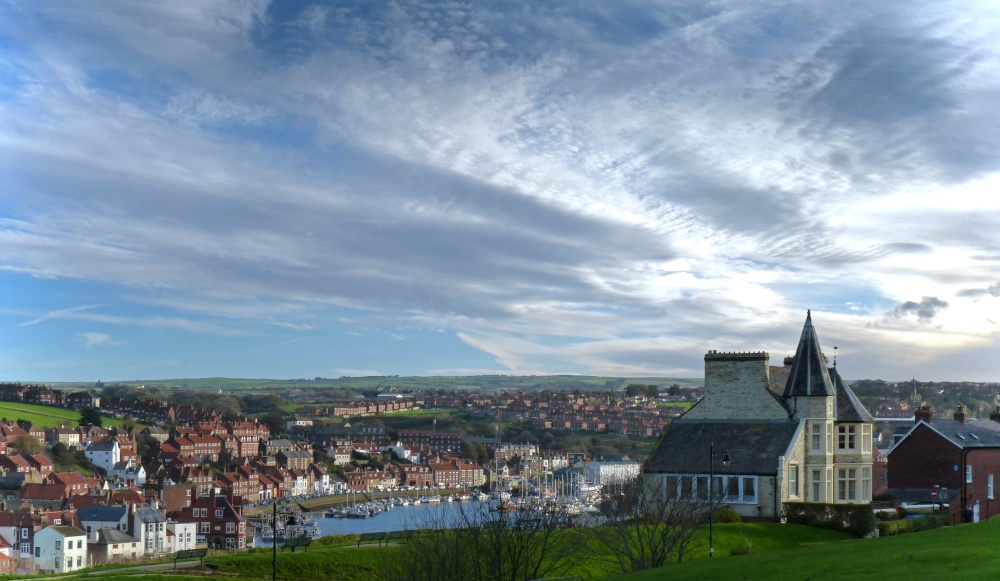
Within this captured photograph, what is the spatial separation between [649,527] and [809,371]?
43.0ft

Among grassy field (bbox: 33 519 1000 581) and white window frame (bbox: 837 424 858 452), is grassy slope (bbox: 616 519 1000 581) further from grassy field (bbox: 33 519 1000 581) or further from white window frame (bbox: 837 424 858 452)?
white window frame (bbox: 837 424 858 452)

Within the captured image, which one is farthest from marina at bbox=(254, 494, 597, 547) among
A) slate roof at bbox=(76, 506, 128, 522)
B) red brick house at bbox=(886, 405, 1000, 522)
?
red brick house at bbox=(886, 405, 1000, 522)

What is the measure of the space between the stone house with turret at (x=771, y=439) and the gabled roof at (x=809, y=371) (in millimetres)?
43

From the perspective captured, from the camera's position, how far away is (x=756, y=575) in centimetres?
2036

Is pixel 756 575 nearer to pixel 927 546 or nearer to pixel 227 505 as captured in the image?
pixel 927 546

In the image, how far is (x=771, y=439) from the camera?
40.9 meters

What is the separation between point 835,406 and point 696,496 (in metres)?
9.87

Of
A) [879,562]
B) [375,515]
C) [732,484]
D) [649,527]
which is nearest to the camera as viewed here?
[879,562]

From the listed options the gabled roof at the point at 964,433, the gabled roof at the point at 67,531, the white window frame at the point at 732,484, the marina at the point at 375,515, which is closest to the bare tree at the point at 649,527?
the white window frame at the point at 732,484

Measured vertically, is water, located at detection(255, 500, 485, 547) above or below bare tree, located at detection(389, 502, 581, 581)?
below

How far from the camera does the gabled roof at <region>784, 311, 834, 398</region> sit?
136ft

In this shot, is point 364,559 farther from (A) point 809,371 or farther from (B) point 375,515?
(B) point 375,515

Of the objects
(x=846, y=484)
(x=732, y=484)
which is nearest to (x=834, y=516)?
(x=846, y=484)

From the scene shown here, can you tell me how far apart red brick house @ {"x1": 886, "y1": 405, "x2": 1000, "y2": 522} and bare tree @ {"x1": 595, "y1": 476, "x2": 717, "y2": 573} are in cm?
A: 2007
